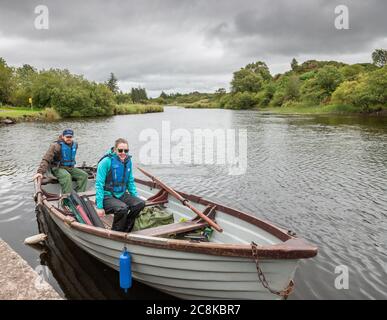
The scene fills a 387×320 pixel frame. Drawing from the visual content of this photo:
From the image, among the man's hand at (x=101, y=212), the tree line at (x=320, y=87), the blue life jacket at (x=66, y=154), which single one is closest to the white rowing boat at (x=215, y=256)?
the man's hand at (x=101, y=212)

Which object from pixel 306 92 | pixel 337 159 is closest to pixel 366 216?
pixel 337 159

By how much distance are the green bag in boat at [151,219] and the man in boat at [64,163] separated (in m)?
3.62

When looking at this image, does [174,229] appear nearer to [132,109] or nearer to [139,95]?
[132,109]

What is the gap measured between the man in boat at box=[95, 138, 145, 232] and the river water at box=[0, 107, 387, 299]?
123 centimetres

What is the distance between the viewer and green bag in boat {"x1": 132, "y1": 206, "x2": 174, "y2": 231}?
7.39 meters

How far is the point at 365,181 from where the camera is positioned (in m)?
14.3

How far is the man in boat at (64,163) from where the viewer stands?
33.6 ft

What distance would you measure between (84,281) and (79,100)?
58479mm

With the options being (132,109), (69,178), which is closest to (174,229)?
(69,178)

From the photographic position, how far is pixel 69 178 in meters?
10.3

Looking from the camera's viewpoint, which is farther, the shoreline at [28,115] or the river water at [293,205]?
the shoreline at [28,115]

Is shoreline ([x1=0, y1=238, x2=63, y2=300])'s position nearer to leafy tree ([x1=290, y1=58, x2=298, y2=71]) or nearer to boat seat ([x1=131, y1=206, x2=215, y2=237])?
boat seat ([x1=131, y1=206, x2=215, y2=237])

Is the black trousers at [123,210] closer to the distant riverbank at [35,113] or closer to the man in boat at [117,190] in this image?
the man in boat at [117,190]
